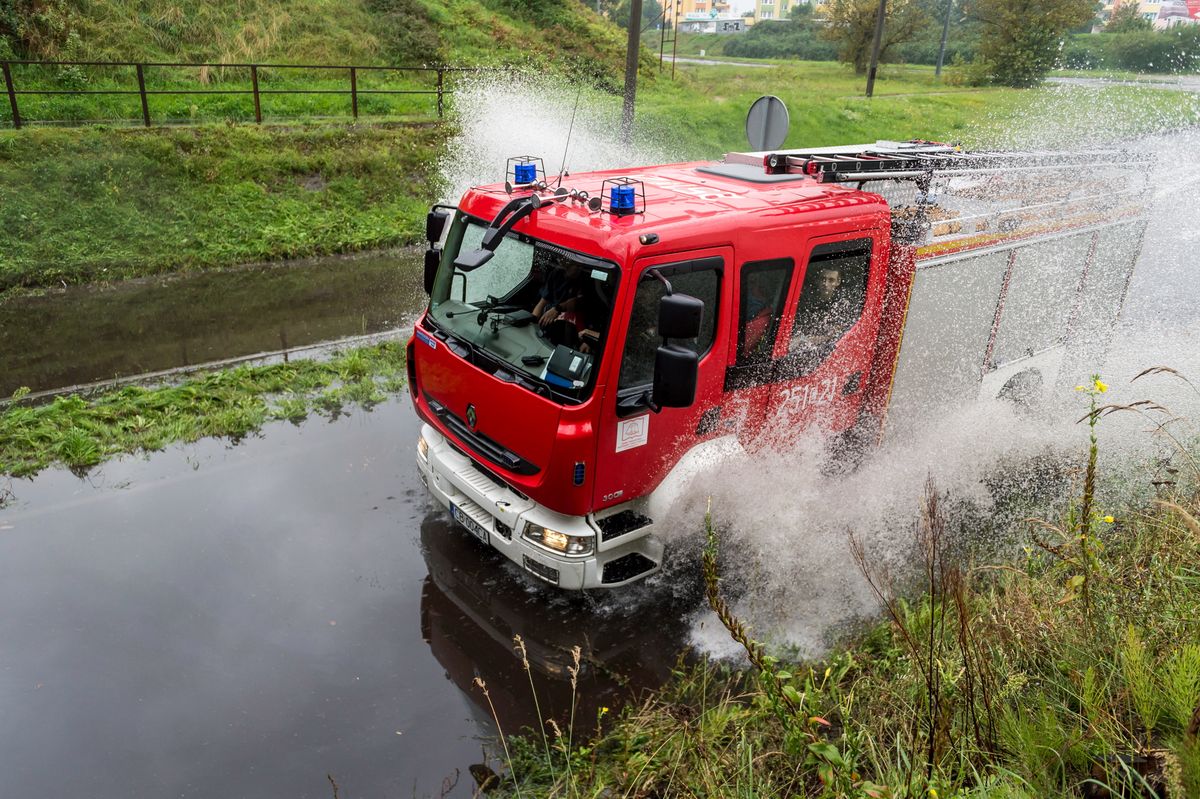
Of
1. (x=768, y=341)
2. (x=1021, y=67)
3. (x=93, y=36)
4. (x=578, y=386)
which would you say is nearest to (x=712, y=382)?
(x=768, y=341)

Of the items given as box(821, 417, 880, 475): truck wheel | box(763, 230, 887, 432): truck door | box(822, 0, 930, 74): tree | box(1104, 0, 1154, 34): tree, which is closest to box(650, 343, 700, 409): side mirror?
box(763, 230, 887, 432): truck door

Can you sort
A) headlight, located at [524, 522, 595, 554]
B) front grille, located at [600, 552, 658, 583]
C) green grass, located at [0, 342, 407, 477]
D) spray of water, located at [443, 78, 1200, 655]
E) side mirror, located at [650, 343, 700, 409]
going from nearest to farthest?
side mirror, located at [650, 343, 700, 409] < headlight, located at [524, 522, 595, 554] < front grille, located at [600, 552, 658, 583] < spray of water, located at [443, 78, 1200, 655] < green grass, located at [0, 342, 407, 477]

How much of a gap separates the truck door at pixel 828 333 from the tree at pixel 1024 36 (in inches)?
1541

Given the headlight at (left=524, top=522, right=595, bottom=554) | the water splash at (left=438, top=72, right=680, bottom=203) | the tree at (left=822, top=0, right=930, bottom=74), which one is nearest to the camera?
the headlight at (left=524, top=522, right=595, bottom=554)

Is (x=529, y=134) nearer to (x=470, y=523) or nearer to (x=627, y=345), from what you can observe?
(x=470, y=523)

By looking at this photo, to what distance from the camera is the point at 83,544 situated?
606cm

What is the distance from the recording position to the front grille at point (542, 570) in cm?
521

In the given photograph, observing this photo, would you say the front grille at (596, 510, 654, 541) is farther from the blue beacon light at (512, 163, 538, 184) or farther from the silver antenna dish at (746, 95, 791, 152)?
the silver antenna dish at (746, 95, 791, 152)

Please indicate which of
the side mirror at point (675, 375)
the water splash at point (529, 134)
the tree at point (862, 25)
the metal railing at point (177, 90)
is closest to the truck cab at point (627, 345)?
the side mirror at point (675, 375)

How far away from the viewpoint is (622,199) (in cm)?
501

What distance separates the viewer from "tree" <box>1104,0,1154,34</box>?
49.5 meters

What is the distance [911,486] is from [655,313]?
2.80 metres

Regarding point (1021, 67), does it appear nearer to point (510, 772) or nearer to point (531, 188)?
point (531, 188)

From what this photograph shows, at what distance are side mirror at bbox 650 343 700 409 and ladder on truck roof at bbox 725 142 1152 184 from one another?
8.77ft
